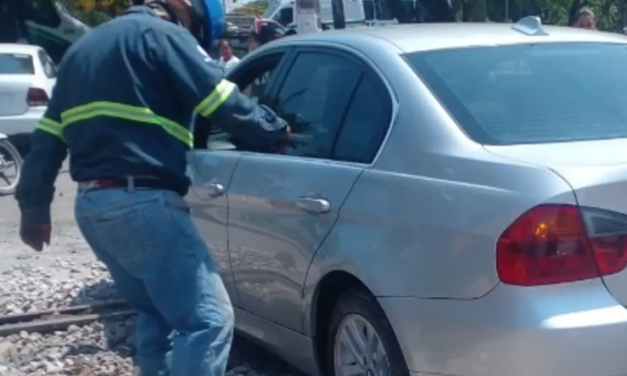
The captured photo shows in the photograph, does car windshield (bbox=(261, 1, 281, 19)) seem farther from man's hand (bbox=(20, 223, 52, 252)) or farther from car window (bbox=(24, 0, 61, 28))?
man's hand (bbox=(20, 223, 52, 252))

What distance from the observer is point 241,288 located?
5977 mm

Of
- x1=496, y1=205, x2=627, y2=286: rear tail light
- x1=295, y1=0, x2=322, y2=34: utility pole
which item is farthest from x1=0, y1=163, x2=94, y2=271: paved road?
x1=496, y1=205, x2=627, y2=286: rear tail light

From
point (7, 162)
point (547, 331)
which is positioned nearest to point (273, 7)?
point (7, 162)

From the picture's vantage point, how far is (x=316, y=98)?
5.58 m

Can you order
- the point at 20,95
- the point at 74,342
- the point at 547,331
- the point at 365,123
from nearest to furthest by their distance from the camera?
the point at 547,331
the point at 365,123
the point at 74,342
the point at 20,95

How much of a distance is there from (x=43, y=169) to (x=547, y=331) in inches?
74.1

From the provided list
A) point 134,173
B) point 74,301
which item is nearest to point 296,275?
point 134,173

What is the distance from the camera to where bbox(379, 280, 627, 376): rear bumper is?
4.10m

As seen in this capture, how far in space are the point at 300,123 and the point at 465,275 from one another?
1.54m

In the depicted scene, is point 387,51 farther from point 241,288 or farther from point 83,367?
point 83,367

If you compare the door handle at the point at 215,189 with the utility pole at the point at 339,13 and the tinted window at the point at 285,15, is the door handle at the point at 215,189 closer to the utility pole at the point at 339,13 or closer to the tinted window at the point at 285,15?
the utility pole at the point at 339,13

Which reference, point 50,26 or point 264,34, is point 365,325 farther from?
point 50,26

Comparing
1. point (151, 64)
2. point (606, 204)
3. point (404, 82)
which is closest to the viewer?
point (606, 204)

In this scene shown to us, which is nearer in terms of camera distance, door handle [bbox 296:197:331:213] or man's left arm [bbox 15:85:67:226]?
man's left arm [bbox 15:85:67:226]
